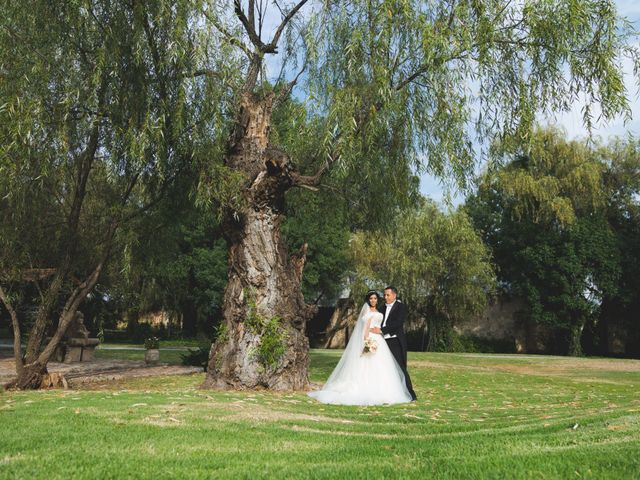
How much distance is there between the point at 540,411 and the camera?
29.7 feet

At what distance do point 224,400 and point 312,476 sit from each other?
5276 mm

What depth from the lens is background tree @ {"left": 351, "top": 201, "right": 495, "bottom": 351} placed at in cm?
3058

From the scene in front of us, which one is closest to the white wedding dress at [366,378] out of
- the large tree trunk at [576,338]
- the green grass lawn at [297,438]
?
the green grass lawn at [297,438]

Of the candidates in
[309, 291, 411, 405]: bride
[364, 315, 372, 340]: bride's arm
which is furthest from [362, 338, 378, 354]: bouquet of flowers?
[364, 315, 372, 340]: bride's arm

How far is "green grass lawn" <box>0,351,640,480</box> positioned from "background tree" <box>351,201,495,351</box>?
20.0 metres

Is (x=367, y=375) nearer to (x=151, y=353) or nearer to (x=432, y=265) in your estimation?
(x=151, y=353)

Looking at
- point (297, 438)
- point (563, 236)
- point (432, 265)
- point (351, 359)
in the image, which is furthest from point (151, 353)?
point (563, 236)

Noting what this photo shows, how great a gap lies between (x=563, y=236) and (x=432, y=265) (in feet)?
27.2

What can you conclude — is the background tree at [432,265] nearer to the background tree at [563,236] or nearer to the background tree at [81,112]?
the background tree at [563,236]

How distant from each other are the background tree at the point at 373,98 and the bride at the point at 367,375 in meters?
1.45

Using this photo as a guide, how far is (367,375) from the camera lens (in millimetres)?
10477

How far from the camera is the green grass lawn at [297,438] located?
14.3 ft

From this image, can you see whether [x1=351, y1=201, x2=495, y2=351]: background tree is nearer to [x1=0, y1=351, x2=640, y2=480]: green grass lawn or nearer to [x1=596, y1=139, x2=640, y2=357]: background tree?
[x1=596, y1=139, x2=640, y2=357]: background tree

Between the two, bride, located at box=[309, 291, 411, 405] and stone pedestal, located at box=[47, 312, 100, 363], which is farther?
stone pedestal, located at box=[47, 312, 100, 363]
